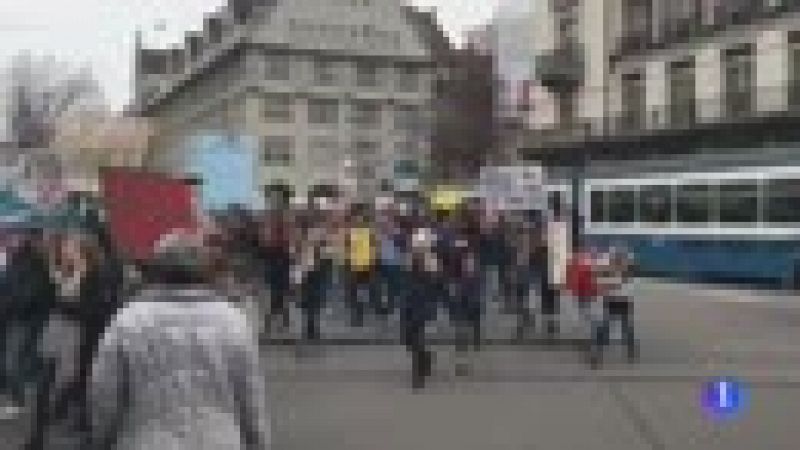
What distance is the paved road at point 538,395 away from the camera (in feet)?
36.7

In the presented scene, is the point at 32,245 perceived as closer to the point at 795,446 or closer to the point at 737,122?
the point at 795,446

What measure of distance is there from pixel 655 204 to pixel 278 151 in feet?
218

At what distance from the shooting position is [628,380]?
49.4 ft

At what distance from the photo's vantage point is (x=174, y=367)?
467 cm

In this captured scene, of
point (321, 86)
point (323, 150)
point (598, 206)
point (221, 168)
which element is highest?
point (321, 86)

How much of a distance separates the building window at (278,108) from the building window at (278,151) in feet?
4.69

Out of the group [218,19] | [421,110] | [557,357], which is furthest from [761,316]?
[218,19]

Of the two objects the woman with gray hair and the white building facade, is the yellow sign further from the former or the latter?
the white building facade

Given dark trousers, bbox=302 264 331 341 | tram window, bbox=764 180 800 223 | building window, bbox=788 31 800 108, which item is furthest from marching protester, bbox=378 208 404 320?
building window, bbox=788 31 800 108

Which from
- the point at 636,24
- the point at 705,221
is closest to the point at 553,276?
the point at 705,221

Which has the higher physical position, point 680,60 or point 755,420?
point 680,60

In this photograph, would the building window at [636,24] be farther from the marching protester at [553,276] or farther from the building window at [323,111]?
the building window at [323,111]

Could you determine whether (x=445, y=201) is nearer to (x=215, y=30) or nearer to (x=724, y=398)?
(x=724, y=398)

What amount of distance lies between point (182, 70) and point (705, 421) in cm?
11841
